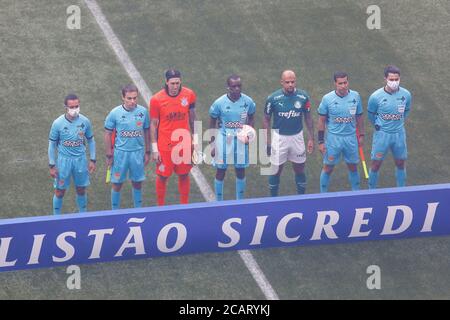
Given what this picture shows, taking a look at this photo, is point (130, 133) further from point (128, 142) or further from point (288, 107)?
point (288, 107)

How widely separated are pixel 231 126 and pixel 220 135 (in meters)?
0.23

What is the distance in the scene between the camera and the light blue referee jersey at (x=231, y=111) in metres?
15.6

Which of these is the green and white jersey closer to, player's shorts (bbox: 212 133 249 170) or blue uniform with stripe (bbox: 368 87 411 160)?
player's shorts (bbox: 212 133 249 170)

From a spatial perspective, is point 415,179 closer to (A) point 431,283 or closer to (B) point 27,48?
(A) point 431,283

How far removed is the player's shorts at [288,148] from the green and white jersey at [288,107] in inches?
5.8

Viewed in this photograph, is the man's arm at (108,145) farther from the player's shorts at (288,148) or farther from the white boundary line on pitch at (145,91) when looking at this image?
the player's shorts at (288,148)

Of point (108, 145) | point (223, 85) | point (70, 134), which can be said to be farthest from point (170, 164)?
point (223, 85)

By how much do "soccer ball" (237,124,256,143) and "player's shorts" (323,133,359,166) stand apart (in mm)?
1166

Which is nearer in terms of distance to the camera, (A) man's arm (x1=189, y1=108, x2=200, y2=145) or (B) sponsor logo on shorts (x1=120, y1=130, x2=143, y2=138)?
(B) sponsor logo on shorts (x1=120, y1=130, x2=143, y2=138)

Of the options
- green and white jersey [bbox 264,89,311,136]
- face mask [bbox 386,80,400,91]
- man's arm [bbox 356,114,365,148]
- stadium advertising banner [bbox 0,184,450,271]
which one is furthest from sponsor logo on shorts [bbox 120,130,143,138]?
face mask [bbox 386,80,400,91]

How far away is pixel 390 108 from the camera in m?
15.9

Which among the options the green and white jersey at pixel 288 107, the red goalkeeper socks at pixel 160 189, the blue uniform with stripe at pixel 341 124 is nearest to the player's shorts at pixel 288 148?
the green and white jersey at pixel 288 107

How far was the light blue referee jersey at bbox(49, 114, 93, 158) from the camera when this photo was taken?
15.1 meters
